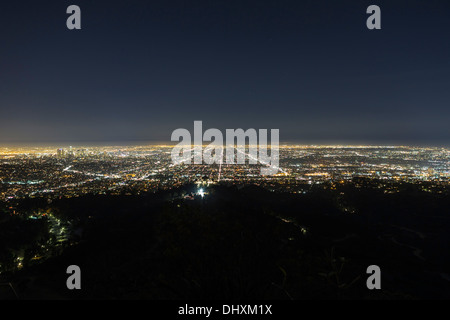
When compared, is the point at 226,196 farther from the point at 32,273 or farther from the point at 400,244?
the point at 32,273

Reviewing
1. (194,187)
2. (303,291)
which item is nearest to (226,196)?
(194,187)

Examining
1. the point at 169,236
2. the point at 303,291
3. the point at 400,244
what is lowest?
the point at 400,244

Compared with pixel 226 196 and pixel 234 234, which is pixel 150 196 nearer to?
pixel 226 196

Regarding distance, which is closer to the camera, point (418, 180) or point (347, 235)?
point (347, 235)

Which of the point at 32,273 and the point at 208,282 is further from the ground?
the point at 208,282

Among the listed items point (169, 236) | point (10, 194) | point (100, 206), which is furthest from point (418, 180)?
point (10, 194)

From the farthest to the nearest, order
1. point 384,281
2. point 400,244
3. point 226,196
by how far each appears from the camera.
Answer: point 226,196, point 400,244, point 384,281

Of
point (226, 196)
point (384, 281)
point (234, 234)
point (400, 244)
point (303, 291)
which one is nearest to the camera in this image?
point (303, 291)
